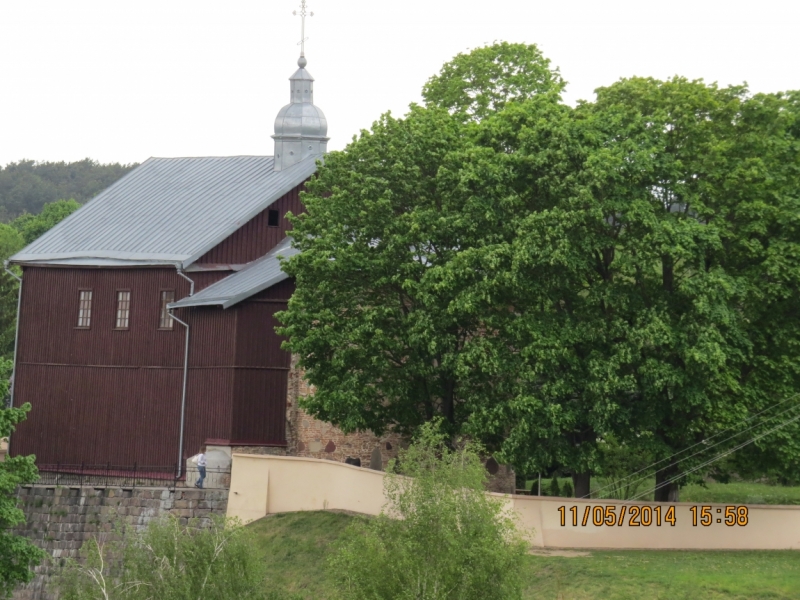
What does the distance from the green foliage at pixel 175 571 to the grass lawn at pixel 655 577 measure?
133 inches

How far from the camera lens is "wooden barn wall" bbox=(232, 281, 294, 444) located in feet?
131

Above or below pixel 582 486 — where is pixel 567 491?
above

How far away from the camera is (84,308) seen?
44875mm

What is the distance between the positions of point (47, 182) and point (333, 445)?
12313cm

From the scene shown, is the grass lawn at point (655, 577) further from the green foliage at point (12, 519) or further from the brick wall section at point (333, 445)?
the brick wall section at point (333, 445)

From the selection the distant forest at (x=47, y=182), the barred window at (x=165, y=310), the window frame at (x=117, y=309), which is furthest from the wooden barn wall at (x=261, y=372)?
the distant forest at (x=47, y=182)

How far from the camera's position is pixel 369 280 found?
34.7 meters

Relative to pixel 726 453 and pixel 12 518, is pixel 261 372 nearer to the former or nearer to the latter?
pixel 12 518

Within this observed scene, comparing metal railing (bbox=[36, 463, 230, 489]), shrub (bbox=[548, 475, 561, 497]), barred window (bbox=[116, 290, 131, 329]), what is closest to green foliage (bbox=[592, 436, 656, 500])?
shrub (bbox=[548, 475, 561, 497])

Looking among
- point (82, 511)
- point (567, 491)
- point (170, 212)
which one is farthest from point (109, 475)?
point (567, 491)

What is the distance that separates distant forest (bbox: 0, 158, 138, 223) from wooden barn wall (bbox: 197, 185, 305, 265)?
105292mm

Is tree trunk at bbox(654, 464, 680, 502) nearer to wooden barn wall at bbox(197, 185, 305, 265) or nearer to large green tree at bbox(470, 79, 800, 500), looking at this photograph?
large green tree at bbox(470, 79, 800, 500)

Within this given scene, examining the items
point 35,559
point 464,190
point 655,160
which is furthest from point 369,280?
point 35,559
